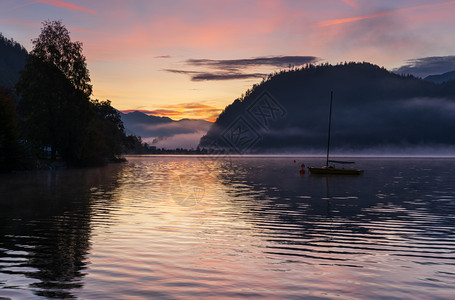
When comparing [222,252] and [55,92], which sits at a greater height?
[55,92]

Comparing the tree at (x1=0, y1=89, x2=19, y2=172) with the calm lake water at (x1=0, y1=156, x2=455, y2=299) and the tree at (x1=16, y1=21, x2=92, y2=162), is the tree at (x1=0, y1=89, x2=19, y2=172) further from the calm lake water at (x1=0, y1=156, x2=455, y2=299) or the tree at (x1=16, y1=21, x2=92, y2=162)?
the calm lake water at (x1=0, y1=156, x2=455, y2=299)

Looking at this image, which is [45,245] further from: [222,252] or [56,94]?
[56,94]

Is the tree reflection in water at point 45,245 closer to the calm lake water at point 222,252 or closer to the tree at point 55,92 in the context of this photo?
the calm lake water at point 222,252

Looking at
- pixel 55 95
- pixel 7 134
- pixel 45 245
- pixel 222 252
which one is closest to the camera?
pixel 222 252

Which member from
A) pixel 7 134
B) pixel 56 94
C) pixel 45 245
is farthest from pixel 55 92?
pixel 45 245

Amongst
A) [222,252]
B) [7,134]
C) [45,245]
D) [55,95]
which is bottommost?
[45,245]

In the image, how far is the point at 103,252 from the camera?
56.3ft

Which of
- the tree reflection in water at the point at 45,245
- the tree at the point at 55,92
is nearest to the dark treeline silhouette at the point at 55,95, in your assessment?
the tree at the point at 55,92

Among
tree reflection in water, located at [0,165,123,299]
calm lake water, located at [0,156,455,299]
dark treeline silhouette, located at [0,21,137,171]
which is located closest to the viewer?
calm lake water, located at [0,156,455,299]

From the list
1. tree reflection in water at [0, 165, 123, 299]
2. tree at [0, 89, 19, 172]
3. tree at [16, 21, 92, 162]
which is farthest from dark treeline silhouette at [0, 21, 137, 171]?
tree reflection in water at [0, 165, 123, 299]

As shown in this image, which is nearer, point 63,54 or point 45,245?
point 45,245

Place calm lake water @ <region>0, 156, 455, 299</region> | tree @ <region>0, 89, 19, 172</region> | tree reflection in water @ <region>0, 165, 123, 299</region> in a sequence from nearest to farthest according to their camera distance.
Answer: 1. calm lake water @ <region>0, 156, 455, 299</region>
2. tree reflection in water @ <region>0, 165, 123, 299</region>
3. tree @ <region>0, 89, 19, 172</region>

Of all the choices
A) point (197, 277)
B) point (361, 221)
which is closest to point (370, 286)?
point (197, 277)

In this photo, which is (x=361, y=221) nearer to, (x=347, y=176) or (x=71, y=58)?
(x=347, y=176)
